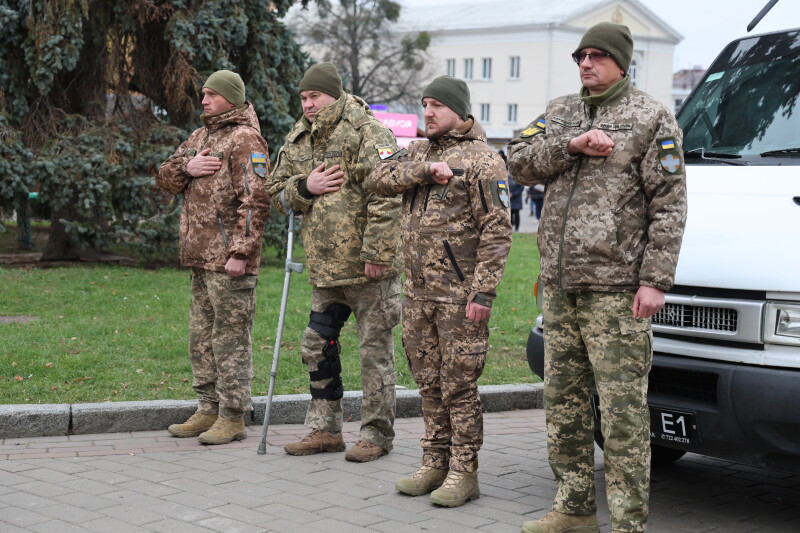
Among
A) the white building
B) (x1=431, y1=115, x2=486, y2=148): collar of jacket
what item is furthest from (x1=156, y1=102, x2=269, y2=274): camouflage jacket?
the white building

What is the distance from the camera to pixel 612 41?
14.9ft

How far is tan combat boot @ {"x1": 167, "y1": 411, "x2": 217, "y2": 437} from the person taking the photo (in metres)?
6.51

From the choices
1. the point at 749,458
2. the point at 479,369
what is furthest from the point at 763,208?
the point at 479,369

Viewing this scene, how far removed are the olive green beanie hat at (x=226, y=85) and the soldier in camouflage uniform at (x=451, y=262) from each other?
1485 mm

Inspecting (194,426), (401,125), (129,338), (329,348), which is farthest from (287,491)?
(401,125)

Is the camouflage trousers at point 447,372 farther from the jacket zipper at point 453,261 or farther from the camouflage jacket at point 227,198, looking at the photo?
the camouflage jacket at point 227,198

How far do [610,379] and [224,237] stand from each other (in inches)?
113

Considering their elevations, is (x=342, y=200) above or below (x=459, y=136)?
below

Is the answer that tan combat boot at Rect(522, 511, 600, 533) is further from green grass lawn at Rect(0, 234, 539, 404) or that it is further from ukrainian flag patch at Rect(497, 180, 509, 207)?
green grass lawn at Rect(0, 234, 539, 404)

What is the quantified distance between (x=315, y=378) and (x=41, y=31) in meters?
9.07

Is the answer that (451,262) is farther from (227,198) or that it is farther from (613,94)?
(227,198)

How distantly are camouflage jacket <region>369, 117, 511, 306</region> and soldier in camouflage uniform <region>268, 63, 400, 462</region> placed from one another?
0.57 meters

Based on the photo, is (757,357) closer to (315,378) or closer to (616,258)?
(616,258)

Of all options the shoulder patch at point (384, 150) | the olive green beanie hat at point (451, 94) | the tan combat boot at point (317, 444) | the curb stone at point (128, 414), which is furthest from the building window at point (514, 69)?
the olive green beanie hat at point (451, 94)
